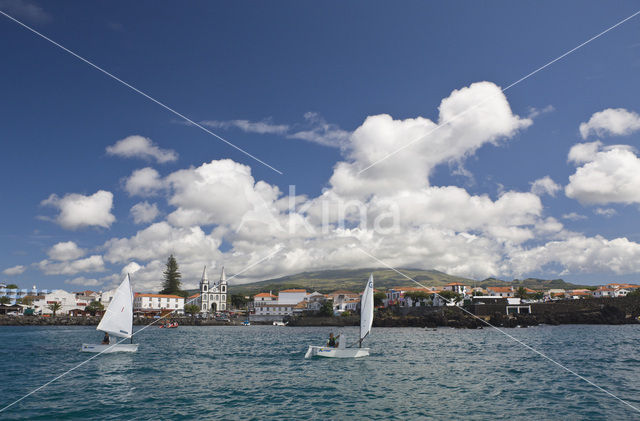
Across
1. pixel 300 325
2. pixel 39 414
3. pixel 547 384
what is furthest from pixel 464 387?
pixel 300 325

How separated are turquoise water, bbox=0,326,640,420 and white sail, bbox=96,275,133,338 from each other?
12.0 feet

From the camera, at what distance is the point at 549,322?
119 metres

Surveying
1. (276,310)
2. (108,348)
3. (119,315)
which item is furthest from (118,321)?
(276,310)

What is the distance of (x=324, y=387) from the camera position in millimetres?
29000

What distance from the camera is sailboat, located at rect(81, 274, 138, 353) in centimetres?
4809

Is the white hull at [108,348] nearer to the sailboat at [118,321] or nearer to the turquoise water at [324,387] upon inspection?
the sailboat at [118,321]

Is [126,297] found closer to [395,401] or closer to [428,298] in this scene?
[395,401]

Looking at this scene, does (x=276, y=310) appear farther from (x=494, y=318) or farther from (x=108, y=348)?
(x=108, y=348)

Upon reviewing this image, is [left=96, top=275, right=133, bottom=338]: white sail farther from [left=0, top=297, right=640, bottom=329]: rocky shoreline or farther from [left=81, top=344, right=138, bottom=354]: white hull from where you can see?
[left=0, top=297, right=640, bottom=329]: rocky shoreline

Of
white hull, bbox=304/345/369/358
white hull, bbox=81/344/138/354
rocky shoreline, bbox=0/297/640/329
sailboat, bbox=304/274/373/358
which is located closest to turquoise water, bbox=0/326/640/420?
white hull, bbox=304/345/369/358

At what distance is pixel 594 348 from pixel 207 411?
50206 mm

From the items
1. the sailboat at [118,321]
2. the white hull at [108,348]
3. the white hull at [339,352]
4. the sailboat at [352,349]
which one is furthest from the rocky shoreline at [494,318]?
the sailboat at [118,321]

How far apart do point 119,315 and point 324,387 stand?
102 feet

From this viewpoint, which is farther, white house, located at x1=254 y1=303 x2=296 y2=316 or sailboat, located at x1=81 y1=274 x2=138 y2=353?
white house, located at x1=254 y1=303 x2=296 y2=316
